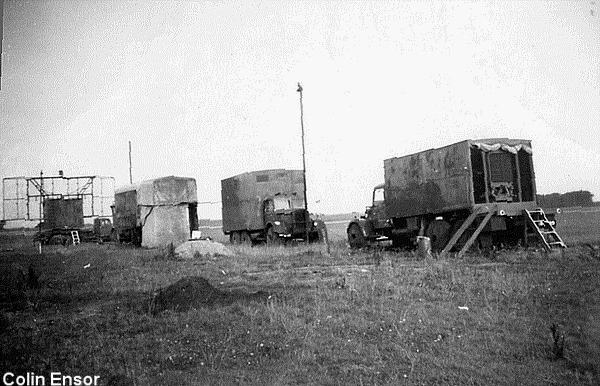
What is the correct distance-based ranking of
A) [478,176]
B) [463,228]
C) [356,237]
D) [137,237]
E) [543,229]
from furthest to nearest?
[137,237]
[356,237]
[478,176]
[543,229]
[463,228]

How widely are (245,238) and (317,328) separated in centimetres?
1633

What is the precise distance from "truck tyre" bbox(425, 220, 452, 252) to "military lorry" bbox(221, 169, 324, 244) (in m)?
5.54

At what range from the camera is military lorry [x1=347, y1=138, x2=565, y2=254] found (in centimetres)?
1237

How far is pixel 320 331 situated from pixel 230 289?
2.84 m

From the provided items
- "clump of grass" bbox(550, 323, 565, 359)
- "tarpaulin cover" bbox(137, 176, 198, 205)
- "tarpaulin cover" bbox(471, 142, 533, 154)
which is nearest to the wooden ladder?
"tarpaulin cover" bbox(471, 142, 533, 154)

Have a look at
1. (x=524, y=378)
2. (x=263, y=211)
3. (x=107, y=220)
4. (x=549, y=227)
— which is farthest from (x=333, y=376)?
(x=107, y=220)

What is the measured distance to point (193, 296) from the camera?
6.62 m

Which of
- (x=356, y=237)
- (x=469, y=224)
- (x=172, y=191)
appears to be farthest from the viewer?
(x=172, y=191)

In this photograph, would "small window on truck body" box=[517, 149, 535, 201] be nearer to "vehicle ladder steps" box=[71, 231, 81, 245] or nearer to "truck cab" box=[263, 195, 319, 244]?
"truck cab" box=[263, 195, 319, 244]

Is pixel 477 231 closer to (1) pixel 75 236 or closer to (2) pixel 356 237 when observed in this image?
(2) pixel 356 237

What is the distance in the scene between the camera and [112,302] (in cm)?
688

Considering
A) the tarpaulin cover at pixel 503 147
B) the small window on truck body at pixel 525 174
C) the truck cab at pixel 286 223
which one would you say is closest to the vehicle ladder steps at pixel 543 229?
the small window on truck body at pixel 525 174

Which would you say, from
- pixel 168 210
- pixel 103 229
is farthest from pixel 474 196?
pixel 103 229

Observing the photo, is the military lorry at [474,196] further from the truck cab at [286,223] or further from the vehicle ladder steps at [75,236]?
the vehicle ladder steps at [75,236]
